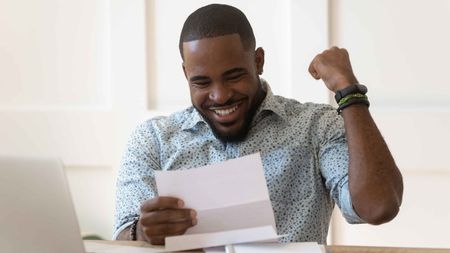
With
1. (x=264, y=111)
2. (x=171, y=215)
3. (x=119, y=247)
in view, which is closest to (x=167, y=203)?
(x=171, y=215)

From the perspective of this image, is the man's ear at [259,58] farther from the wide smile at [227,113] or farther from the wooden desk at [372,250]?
the wooden desk at [372,250]

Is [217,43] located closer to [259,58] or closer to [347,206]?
[259,58]

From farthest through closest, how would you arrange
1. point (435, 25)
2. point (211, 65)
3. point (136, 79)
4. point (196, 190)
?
point (136, 79) → point (435, 25) → point (211, 65) → point (196, 190)

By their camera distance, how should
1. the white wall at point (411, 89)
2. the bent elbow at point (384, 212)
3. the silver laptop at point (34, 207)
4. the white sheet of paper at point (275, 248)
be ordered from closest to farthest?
1. the silver laptop at point (34, 207)
2. the white sheet of paper at point (275, 248)
3. the bent elbow at point (384, 212)
4. the white wall at point (411, 89)

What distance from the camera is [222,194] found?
108 centimetres

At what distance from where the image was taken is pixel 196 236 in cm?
110

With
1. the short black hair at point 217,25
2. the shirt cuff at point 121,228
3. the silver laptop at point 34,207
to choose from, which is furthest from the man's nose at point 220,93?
the silver laptop at point 34,207

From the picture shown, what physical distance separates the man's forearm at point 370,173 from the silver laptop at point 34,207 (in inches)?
22.4

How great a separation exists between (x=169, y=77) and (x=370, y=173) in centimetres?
105

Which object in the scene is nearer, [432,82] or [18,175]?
[18,175]

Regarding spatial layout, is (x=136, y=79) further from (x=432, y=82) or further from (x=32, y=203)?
(x=32, y=203)

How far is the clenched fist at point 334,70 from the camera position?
1.35 meters

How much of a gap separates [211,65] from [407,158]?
94 cm

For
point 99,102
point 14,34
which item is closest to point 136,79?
point 99,102
